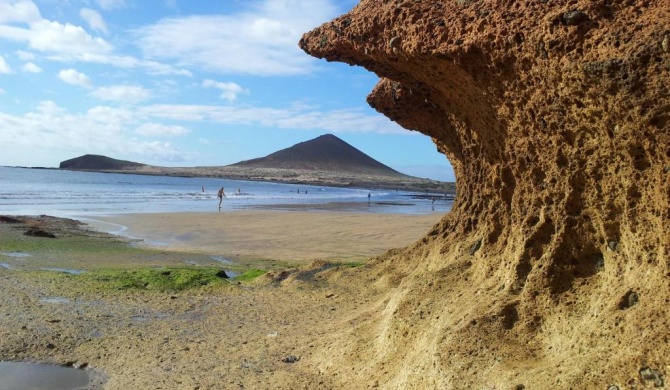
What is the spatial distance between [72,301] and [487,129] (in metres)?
6.91

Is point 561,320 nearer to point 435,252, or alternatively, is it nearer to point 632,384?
point 632,384

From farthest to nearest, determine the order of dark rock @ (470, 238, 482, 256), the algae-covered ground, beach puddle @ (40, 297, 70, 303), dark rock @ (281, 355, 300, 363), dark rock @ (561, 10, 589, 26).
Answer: beach puddle @ (40, 297, 70, 303)
dark rock @ (470, 238, 482, 256)
dark rock @ (281, 355, 300, 363)
the algae-covered ground
dark rock @ (561, 10, 589, 26)

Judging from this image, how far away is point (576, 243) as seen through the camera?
463cm

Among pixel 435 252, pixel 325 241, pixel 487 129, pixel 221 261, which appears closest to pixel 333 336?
pixel 435 252

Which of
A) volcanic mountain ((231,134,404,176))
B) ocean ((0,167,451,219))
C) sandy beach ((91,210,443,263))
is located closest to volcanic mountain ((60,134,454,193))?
volcanic mountain ((231,134,404,176))

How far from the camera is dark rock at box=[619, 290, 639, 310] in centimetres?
386

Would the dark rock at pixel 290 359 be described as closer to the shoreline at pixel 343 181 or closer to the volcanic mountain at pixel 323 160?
the shoreline at pixel 343 181

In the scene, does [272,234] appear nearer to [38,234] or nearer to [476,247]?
[38,234]

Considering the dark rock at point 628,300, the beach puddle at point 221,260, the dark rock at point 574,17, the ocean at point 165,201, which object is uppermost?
the dark rock at point 574,17

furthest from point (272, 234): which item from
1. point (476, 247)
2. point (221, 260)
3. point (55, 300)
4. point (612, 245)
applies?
point (612, 245)

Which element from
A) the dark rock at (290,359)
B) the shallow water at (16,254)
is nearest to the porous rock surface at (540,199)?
the dark rock at (290,359)

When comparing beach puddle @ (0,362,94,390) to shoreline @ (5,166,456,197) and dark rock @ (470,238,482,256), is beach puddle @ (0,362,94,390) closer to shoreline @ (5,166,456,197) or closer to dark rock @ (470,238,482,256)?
dark rock @ (470,238,482,256)

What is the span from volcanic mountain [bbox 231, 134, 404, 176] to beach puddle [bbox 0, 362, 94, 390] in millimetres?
153376

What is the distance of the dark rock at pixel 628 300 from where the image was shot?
3.86 metres
